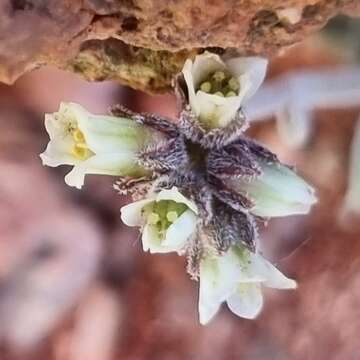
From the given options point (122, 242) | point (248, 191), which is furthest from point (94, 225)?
point (248, 191)

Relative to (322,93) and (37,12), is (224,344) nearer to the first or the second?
(322,93)

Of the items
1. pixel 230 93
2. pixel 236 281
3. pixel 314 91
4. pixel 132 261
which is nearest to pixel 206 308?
pixel 236 281

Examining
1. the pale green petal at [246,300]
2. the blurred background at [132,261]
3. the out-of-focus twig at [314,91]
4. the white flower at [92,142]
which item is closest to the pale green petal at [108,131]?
the white flower at [92,142]

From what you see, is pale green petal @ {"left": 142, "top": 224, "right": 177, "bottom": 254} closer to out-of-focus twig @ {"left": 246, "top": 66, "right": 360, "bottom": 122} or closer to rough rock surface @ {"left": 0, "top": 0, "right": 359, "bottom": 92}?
rough rock surface @ {"left": 0, "top": 0, "right": 359, "bottom": 92}

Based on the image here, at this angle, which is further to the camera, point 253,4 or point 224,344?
point 224,344

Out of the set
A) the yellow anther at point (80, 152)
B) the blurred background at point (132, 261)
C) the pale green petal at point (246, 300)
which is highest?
the yellow anther at point (80, 152)

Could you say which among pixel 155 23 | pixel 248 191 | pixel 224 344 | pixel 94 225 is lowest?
pixel 224 344

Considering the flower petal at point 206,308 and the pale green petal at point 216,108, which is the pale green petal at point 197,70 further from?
the flower petal at point 206,308
